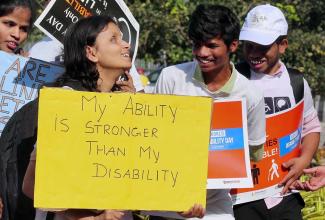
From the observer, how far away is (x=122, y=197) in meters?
3.28

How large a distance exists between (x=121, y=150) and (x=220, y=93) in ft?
2.80

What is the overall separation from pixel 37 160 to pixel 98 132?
10.6 inches

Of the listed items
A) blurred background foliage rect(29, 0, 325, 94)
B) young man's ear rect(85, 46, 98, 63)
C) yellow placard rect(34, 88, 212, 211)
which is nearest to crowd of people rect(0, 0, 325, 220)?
young man's ear rect(85, 46, 98, 63)

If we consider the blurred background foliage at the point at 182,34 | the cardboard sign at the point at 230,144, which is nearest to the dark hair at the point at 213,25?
the cardboard sign at the point at 230,144

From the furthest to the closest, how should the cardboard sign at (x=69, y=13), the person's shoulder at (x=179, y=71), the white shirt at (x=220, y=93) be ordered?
the cardboard sign at (x=69, y=13) → the person's shoulder at (x=179, y=71) → the white shirt at (x=220, y=93)

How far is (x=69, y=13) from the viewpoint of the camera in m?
4.38

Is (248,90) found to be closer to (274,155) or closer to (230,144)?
(230,144)

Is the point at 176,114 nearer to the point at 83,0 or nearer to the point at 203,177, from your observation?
the point at 203,177

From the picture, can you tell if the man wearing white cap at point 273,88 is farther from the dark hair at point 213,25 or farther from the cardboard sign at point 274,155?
the dark hair at point 213,25

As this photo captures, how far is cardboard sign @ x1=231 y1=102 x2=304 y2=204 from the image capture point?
4527 millimetres

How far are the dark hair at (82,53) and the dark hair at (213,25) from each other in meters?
0.59

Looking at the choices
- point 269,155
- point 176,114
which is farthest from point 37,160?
point 269,155

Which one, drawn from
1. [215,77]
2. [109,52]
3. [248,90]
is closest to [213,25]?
[215,77]

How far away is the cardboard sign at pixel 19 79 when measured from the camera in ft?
13.1
